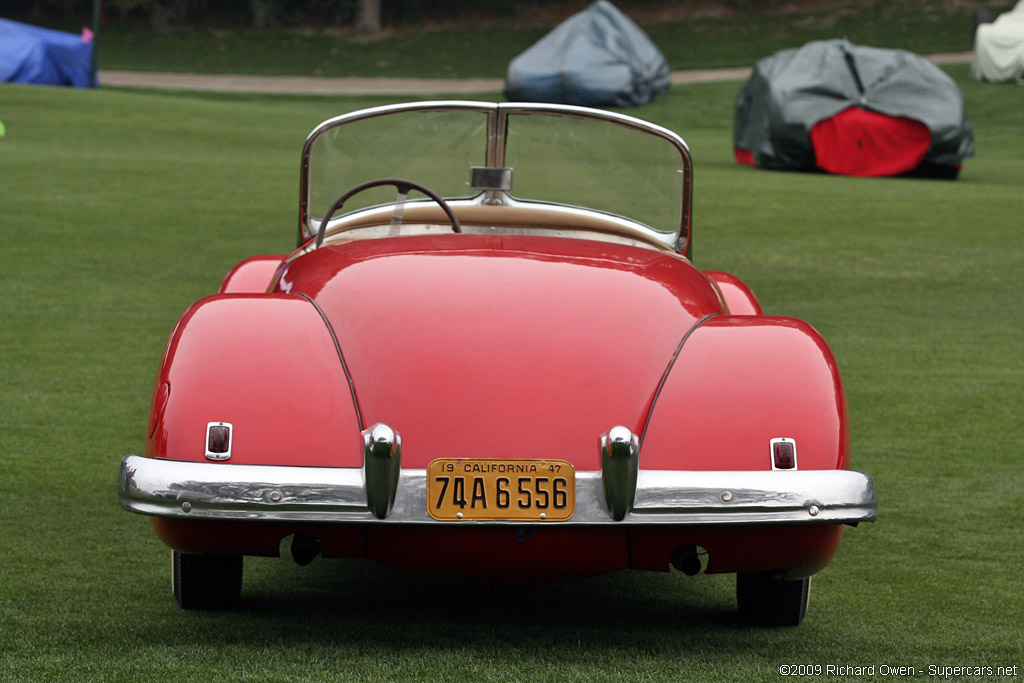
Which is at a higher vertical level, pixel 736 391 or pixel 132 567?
pixel 736 391

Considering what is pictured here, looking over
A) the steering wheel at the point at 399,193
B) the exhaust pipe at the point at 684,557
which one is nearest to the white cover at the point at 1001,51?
the steering wheel at the point at 399,193

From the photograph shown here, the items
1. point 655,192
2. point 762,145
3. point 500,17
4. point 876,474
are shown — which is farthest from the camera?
point 500,17

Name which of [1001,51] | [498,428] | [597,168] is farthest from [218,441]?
[1001,51]

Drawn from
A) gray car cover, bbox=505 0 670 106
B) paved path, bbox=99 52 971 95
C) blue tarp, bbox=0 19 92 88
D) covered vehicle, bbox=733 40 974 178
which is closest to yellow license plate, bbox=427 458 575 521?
covered vehicle, bbox=733 40 974 178

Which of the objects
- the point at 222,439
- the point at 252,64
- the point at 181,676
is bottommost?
the point at 252,64

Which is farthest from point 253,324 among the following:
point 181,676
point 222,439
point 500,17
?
point 500,17

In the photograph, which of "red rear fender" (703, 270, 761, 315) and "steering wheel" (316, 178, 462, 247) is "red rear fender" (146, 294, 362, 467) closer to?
"steering wheel" (316, 178, 462, 247)

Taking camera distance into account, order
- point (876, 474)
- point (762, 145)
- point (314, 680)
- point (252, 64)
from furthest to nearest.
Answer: point (252, 64)
point (762, 145)
point (876, 474)
point (314, 680)

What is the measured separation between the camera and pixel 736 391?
363 centimetres

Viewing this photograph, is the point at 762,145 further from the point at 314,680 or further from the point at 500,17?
the point at 500,17

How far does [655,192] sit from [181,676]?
2.87 metres

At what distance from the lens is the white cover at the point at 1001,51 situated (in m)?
34.0

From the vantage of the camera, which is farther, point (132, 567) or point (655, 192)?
point (655, 192)

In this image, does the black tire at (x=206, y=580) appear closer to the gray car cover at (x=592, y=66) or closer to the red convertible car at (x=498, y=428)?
the red convertible car at (x=498, y=428)
